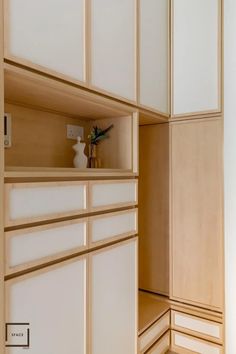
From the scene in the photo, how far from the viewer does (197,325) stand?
2246mm

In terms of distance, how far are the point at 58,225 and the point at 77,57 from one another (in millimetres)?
841

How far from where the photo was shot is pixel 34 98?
1.48m

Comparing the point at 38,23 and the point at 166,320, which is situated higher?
the point at 38,23

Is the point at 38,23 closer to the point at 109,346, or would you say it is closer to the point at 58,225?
the point at 58,225

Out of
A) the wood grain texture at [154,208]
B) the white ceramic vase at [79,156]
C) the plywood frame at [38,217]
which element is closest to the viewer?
the plywood frame at [38,217]

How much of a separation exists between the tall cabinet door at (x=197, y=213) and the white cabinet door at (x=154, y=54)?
0.33m

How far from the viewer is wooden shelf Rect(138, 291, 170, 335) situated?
2.12 m

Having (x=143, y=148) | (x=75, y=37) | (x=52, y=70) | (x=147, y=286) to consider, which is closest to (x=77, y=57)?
(x=75, y=37)

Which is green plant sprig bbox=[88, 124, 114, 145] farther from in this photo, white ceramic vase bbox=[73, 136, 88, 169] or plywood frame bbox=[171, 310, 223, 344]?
plywood frame bbox=[171, 310, 223, 344]

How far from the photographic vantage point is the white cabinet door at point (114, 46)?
1.55 metres

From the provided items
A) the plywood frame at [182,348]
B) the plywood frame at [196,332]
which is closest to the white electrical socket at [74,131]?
the plywood frame at [196,332]

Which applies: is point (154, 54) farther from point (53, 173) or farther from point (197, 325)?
point (197, 325)

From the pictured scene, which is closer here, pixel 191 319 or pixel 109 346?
pixel 109 346

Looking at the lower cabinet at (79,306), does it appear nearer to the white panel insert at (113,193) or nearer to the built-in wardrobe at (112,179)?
the built-in wardrobe at (112,179)
